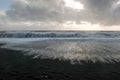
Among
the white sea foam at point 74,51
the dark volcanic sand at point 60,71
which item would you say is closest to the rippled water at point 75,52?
the white sea foam at point 74,51

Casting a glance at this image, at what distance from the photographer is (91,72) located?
38.1 ft

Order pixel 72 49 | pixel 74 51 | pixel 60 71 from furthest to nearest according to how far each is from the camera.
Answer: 1. pixel 72 49
2. pixel 74 51
3. pixel 60 71

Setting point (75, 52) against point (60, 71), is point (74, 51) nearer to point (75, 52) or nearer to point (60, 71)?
point (75, 52)

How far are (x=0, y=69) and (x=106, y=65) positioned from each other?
25.3ft

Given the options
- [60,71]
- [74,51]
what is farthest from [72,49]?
[60,71]

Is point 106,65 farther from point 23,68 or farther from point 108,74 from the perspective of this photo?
point 23,68

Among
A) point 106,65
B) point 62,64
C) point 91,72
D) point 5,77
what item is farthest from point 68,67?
point 5,77

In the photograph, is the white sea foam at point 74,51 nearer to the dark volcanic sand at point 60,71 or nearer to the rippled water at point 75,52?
the rippled water at point 75,52

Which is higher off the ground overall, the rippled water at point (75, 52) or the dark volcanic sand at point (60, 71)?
the dark volcanic sand at point (60, 71)

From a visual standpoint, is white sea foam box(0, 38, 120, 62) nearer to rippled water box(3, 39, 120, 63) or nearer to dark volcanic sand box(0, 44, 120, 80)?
rippled water box(3, 39, 120, 63)

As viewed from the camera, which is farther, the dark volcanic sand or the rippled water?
the rippled water

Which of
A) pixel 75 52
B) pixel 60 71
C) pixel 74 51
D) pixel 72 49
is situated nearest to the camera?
pixel 60 71

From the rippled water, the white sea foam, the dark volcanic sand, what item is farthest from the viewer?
the white sea foam

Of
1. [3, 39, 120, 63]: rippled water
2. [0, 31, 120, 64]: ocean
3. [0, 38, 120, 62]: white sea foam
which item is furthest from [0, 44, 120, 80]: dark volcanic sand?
[0, 38, 120, 62]: white sea foam
